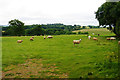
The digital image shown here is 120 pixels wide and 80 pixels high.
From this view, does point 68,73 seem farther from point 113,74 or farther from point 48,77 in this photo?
point 113,74

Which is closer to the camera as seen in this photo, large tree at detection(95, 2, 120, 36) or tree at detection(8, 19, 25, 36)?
large tree at detection(95, 2, 120, 36)

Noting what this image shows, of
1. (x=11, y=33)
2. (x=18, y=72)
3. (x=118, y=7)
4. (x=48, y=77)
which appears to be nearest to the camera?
(x=48, y=77)

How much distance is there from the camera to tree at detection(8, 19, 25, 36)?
306ft

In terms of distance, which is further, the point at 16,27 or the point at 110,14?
the point at 16,27

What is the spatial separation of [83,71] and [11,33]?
94531 millimetres

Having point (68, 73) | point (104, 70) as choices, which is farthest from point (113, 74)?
point (68, 73)

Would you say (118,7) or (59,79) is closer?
(59,79)

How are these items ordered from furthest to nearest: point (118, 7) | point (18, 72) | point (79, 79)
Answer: point (118, 7) < point (18, 72) < point (79, 79)

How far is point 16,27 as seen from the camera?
9331 cm

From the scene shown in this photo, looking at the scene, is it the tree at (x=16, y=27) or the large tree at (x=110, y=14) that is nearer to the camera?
the large tree at (x=110, y=14)

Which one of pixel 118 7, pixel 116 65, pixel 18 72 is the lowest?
pixel 18 72

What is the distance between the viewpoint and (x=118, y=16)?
39906 millimetres

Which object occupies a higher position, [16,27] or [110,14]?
[110,14]

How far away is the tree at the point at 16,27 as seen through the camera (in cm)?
9331
